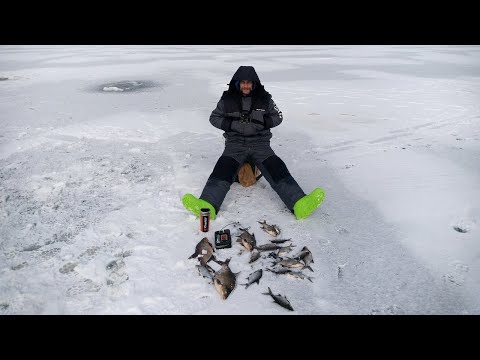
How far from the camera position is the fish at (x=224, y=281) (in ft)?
7.95

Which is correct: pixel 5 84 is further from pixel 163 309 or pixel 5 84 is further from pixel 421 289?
pixel 421 289

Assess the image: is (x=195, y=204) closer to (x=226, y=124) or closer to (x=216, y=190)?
(x=216, y=190)

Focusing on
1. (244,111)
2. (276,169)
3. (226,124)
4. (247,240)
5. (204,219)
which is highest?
(244,111)

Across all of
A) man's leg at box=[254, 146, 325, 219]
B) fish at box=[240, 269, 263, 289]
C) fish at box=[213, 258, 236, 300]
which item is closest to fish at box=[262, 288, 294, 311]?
fish at box=[240, 269, 263, 289]

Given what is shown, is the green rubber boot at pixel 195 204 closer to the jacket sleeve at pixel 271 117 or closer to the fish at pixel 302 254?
the fish at pixel 302 254

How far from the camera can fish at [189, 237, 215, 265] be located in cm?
280

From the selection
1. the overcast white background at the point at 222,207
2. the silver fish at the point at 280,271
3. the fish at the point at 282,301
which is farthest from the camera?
the silver fish at the point at 280,271

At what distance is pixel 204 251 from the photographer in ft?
9.35

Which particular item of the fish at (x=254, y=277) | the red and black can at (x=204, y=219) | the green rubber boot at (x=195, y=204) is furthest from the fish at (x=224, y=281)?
the green rubber boot at (x=195, y=204)

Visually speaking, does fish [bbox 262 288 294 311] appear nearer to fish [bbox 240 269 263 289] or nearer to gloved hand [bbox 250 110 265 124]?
fish [bbox 240 269 263 289]

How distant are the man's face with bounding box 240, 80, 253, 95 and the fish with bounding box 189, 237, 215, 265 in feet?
5.81

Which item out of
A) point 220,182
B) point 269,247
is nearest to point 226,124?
point 220,182

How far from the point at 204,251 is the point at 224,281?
425 mm

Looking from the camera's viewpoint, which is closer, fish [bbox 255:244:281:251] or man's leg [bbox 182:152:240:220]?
fish [bbox 255:244:281:251]
